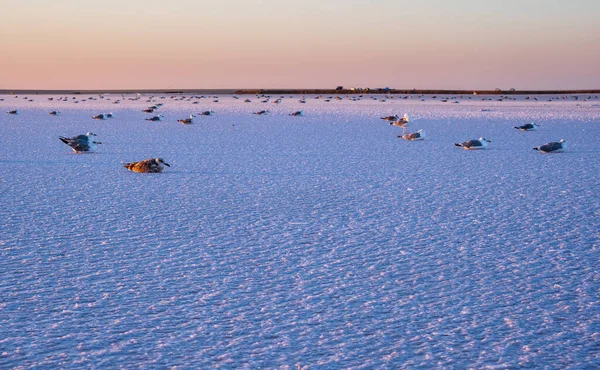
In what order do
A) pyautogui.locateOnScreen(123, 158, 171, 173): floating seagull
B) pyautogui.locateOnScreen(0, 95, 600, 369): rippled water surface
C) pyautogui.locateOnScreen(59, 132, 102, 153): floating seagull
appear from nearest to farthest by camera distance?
pyautogui.locateOnScreen(0, 95, 600, 369): rippled water surface → pyautogui.locateOnScreen(123, 158, 171, 173): floating seagull → pyautogui.locateOnScreen(59, 132, 102, 153): floating seagull

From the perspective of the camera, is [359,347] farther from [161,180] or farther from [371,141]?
[371,141]

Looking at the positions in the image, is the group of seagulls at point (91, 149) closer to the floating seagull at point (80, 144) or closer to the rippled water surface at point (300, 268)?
the floating seagull at point (80, 144)

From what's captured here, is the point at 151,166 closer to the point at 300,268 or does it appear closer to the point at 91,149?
the point at 91,149

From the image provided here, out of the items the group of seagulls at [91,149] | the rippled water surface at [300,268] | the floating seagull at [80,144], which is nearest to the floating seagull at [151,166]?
the group of seagulls at [91,149]

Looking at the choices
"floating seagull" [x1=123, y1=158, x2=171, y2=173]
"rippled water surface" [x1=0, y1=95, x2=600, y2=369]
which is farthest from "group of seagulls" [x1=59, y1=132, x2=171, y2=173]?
"rippled water surface" [x1=0, y1=95, x2=600, y2=369]

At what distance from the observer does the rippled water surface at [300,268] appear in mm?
3771

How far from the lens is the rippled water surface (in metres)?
3.77

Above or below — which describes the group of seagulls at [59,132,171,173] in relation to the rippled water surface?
above

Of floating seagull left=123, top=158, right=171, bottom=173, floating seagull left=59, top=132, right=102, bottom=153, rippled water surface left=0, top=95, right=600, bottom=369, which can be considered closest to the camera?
rippled water surface left=0, top=95, right=600, bottom=369

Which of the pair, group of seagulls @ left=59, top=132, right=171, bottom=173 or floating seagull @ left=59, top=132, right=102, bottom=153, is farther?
floating seagull @ left=59, top=132, right=102, bottom=153

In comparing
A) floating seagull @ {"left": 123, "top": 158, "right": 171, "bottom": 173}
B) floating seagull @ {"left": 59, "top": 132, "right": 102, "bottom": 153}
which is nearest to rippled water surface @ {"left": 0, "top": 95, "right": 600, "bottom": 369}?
floating seagull @ {"left": 123, "top": 158, "right": 171, "bottom": 173}

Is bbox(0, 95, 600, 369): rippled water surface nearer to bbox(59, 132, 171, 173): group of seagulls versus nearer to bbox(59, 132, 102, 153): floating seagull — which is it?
bbox(59, 132, 171, 173): group of seagulls

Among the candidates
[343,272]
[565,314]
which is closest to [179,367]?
[343,272]

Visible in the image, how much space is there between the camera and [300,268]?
5.38 m
